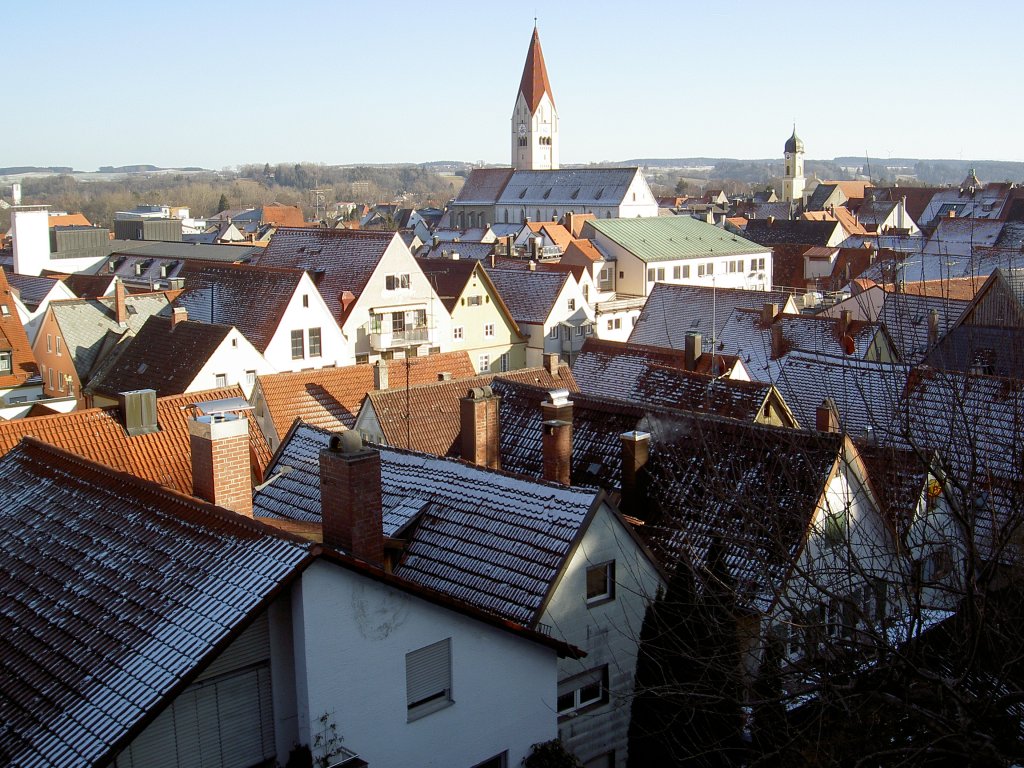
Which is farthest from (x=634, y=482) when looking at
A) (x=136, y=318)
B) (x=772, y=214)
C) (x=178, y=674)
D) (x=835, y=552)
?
(x=772, y=214)

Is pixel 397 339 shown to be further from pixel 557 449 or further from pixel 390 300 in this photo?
pixel 557 449

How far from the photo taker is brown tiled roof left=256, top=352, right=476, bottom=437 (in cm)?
2766

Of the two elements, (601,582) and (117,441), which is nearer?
(601,582)

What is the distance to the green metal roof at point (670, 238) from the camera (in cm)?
6869

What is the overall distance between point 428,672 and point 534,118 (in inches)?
4759

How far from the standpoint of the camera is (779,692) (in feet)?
34.6

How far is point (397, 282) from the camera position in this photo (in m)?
44.2

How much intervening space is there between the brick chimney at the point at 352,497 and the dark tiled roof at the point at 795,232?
285ft

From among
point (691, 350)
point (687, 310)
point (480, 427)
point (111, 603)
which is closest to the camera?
point (111, 603)

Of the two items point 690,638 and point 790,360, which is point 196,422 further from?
point 790,360

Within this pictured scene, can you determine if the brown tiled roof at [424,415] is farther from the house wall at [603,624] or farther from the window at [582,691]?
the window at [582,691]

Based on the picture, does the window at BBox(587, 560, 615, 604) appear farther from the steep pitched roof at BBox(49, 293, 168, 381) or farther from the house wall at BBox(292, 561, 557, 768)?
the steep pitched roof at BBox(49, 293, 168, 381)

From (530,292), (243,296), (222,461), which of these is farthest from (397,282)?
(222,461)

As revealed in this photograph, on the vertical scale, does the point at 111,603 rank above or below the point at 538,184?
below
